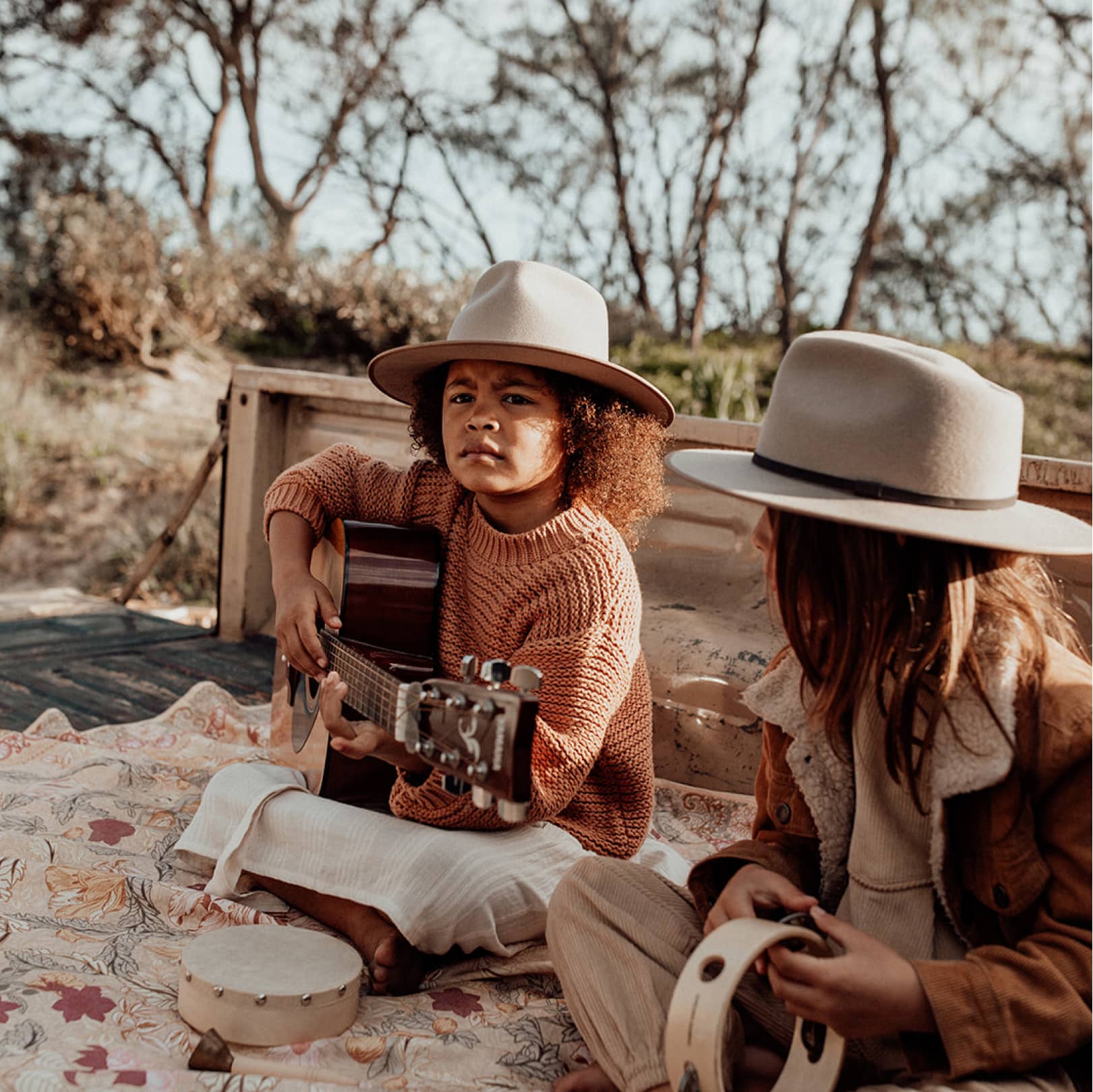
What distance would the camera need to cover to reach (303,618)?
9.08 feet

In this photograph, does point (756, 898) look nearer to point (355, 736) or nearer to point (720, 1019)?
point (720, 1019)

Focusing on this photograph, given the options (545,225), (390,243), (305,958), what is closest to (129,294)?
(390,243)

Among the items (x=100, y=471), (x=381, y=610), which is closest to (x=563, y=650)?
(x=381, y=610)

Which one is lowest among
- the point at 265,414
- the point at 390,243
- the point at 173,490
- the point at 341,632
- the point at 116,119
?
the point at 173,490

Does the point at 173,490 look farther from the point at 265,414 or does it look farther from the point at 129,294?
the point at 265,414

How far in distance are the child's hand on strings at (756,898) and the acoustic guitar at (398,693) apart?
319mm

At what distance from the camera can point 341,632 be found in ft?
8.61

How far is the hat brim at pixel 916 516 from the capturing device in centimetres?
Result: 153

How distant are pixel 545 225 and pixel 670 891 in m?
12.8

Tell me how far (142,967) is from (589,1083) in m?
0.88

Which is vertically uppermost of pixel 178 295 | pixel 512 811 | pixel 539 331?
pixel 178 295

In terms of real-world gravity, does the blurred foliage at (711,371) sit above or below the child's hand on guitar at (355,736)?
above

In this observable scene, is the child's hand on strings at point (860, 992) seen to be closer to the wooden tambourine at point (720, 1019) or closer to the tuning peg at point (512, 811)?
the wooden tambourine at point (720, 1019)

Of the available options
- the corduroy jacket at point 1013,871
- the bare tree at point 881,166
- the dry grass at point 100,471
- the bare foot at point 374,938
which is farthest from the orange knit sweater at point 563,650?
the bare tree at point 881,166
